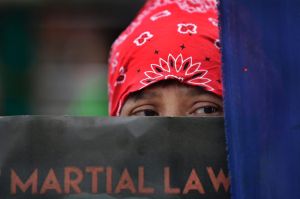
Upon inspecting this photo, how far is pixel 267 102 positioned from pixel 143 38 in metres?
0.73

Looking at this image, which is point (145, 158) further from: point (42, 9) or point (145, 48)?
point (42, 9)

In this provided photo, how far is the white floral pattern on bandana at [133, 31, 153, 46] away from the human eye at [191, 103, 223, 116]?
0.25 meters

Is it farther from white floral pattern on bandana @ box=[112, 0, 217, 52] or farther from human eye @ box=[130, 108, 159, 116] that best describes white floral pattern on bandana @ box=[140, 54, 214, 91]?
white floral pattern on bandana @ box=[112, 0, 217, 52]

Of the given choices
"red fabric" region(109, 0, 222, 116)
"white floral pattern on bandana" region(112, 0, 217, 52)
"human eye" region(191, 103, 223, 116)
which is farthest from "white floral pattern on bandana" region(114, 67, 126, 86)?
"human eye" region(191, 103, 223, 116)

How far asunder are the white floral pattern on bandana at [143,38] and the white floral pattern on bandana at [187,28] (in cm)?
8

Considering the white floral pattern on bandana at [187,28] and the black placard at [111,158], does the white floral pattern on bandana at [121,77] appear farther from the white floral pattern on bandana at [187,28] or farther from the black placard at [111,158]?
the black placard at [111,158]

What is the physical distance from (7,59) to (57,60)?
1.32 ft

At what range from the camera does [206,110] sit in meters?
1.63

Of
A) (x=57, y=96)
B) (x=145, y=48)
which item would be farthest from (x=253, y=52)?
(x=57, y=96)

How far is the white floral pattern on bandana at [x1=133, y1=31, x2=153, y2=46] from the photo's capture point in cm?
179

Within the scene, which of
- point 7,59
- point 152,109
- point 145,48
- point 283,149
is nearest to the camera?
point 283,149

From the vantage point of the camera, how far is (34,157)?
1205mm

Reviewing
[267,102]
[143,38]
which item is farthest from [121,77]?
[267,102]

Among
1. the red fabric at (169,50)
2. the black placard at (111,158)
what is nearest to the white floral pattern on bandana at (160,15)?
the red fabric at (169,50)
